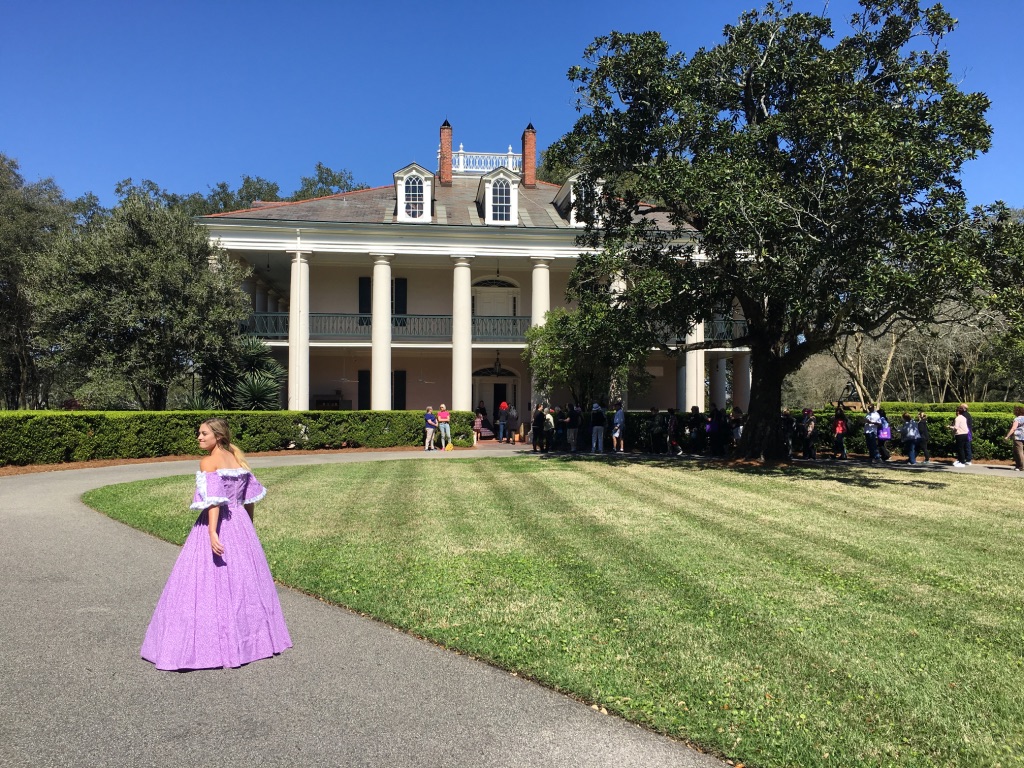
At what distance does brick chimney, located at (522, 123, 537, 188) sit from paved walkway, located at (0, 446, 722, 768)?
29717 millimetres

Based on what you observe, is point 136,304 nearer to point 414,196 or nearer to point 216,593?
point 414,196

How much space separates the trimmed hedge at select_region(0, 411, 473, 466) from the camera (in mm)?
17281

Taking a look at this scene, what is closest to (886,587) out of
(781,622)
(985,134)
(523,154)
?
(781,622)

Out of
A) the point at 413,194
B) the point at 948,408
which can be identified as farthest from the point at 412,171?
the point at 948,408

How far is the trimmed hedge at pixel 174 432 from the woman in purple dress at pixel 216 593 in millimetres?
15575

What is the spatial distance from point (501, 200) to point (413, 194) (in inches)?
139

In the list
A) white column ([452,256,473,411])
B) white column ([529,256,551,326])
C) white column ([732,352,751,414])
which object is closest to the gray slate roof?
white column ([529,256,551,326])

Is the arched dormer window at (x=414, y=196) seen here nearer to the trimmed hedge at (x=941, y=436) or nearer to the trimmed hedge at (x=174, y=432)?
the trimmed hedge at (x=174, y=432)

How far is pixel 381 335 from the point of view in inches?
1081

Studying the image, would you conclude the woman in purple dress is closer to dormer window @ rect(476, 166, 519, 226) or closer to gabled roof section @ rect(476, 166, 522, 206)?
dormer window @ rect(476, 166, 519, 226)

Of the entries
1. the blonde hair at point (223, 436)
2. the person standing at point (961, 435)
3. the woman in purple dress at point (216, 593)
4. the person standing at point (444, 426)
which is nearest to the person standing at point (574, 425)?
the person standing at point (444, 426)

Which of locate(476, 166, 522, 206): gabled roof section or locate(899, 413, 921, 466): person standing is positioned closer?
locate(899, 413, 921, 466): person standing

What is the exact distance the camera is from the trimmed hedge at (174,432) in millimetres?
17281

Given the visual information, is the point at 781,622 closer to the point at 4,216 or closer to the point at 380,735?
the point at 380,735
